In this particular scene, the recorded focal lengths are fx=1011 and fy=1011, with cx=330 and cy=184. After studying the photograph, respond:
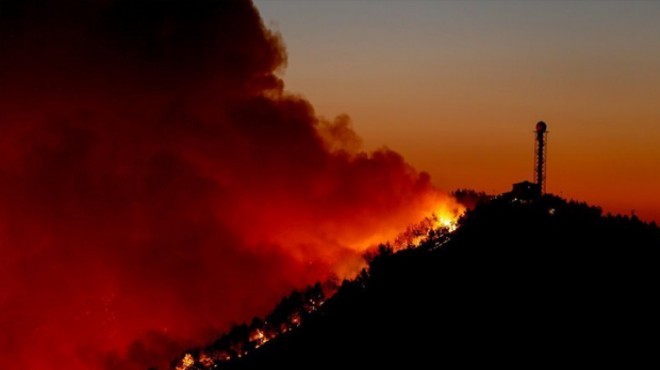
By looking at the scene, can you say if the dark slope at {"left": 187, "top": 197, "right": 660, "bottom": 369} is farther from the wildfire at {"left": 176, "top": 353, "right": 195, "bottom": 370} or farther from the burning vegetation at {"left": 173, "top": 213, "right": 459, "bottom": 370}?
the wildfire at {"left": 176, "top": 353, "right": 195, "bottom": 370}

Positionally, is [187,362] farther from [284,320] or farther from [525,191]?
[525,191]

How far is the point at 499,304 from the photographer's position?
4531 cm

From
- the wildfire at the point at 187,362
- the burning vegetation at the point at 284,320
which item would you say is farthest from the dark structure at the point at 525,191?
the wildfire at the point at 187,362

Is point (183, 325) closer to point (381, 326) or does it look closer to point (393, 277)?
point (393, 277)

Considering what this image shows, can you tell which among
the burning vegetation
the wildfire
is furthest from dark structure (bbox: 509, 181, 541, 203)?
the wildfire

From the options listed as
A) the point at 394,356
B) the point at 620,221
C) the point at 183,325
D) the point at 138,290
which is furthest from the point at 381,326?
the point at 138,290

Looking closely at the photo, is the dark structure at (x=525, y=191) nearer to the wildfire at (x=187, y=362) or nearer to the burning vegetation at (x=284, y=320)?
the burning vegetation at (x=284, y=320)

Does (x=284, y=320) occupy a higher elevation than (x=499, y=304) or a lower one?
higher

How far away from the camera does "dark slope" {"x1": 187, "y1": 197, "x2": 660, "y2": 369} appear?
41.4 meters

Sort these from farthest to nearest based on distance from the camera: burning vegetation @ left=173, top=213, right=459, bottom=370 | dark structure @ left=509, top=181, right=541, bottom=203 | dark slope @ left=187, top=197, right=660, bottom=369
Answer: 1. dark structure @ left=509, top=181, right=541, bottom=203
2. burning vegetation @ left=173, top=213, right=459, bottom=370
3. dark slope @ left=187, top=197, right=660, bottom=369

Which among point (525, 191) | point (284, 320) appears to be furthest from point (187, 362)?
point (525, 191)

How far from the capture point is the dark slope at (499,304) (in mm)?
41375

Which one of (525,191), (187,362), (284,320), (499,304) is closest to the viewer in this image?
(499,304)

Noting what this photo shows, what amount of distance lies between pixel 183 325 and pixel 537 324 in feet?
143
